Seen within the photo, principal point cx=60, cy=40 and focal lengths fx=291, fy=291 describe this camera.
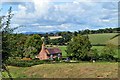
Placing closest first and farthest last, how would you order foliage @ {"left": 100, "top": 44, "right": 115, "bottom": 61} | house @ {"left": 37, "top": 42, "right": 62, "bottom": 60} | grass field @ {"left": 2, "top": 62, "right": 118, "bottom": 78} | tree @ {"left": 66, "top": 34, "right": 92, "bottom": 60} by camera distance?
grass field @ {"left": 2, "top": 62, "right": 118, "bottom": 78}
foliage @ {"left": 100, "top": 44, "right": 115, "bottom": 61}
tree @ {"left": 66, "top": 34, "right": 92, "bottom": 60}
house @ {"left": 37, "top": 42, "right": 62, "bottom": 60}

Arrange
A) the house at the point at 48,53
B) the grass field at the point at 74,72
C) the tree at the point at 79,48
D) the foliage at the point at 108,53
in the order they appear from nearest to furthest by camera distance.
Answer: the grass field at the point at 74,72
the foliage at the point at 108,53
the tree at the point at 79,48
the house at the point at 48,53

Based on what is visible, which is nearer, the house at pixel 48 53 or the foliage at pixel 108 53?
the foliage at pixel 108 53

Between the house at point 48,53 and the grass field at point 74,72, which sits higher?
the grass field at point 74,72

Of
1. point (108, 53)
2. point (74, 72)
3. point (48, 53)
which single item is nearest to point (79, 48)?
point (108, 53)

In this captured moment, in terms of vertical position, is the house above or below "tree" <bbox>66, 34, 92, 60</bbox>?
below

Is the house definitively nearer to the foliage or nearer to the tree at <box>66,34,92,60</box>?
the tree at <box>66,34,92,60</box>

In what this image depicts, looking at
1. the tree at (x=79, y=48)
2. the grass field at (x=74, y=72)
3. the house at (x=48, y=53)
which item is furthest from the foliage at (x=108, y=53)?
the grass field at (x=74, y=72)

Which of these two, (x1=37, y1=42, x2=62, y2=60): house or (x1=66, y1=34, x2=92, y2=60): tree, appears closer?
(x1=66, y1=34, x2=92, y2=60): tree

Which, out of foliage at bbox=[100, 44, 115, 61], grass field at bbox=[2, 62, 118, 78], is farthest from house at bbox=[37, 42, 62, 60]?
grass field at bbox=[2, 62, 118, 78]

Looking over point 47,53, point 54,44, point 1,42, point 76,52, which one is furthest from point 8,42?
point 54,44

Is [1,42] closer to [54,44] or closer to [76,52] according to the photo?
[76,52]

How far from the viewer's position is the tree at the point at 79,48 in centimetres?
5541

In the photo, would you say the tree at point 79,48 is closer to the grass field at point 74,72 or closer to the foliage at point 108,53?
the foliage at point 108,53

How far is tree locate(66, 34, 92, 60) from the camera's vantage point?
55.4 m
